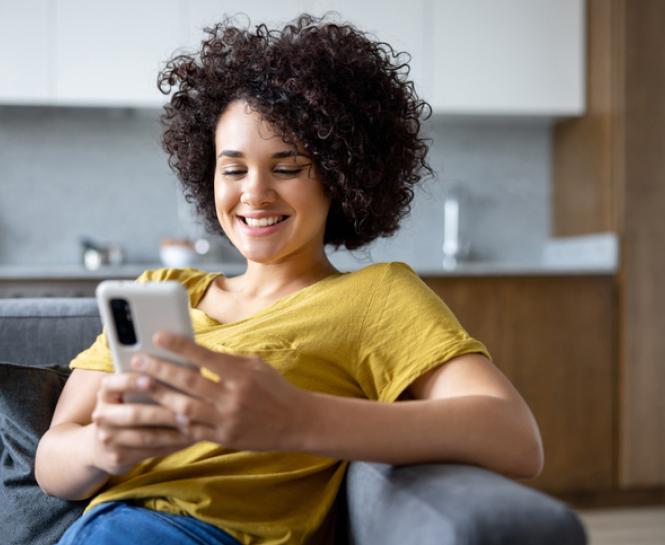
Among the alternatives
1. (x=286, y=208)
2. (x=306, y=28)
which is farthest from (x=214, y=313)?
(x=306, y=28)

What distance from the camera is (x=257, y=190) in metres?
1.20

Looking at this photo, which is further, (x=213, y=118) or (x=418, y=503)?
(x=213, y=118)

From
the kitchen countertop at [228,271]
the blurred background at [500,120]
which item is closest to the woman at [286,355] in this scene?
the kitchen countertop at [228,271]

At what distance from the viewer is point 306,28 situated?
132 cm

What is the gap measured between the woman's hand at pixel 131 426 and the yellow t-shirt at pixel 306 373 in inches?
8.6

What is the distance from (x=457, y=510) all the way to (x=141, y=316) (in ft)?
1.13

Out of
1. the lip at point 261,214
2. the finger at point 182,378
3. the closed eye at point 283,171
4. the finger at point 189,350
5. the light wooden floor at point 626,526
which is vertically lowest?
the light wooden floor at point 626,526

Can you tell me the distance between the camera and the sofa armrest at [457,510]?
832 millimetres

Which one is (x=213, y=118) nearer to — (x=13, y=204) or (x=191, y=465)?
(x=191, y=465)

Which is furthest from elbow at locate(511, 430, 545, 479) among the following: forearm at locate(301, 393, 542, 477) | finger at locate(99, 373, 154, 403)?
finger at locate(99, 373, 154, 403)

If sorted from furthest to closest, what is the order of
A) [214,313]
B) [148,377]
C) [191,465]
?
[214,313]
[191,465]
[148,377]

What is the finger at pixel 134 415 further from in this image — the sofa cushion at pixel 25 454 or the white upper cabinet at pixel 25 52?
the white upper cabinet at pixel 25 52

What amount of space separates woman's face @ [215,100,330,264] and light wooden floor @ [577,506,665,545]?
217cm

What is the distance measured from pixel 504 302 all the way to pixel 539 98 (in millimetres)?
863
